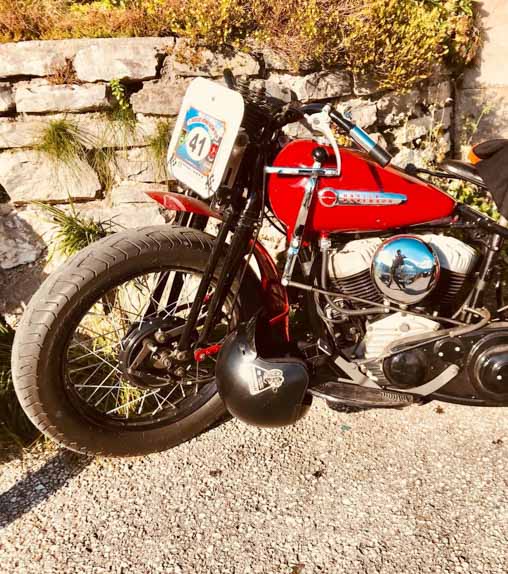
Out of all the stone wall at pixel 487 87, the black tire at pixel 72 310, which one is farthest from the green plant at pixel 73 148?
the stone wall at pixel 487 87

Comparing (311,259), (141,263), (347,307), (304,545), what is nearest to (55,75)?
(141,263)

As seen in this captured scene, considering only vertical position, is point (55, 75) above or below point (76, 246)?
above

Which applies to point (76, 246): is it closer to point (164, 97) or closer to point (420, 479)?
point (164, 97)

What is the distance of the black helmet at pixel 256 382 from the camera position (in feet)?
7.14

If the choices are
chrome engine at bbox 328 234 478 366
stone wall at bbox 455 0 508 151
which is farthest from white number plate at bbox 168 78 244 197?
stone wall at bbox 455 0 508 151

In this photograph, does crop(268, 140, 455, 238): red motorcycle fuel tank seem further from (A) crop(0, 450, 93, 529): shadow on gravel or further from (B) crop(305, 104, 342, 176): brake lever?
(A) crop(0, 450, 93, 529): shadow on gravel

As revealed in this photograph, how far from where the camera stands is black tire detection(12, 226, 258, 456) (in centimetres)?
212

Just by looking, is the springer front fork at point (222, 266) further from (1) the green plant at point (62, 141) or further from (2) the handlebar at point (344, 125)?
(1) the green plant at point (62, 141)

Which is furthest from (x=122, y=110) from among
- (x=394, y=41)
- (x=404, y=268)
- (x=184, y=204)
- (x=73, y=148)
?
(x=404, y=268)

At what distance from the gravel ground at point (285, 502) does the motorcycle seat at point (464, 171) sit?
3.77 feet

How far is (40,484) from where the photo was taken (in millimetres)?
2426

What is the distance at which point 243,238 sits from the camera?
2199 millimetres

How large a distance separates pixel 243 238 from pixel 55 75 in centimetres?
133

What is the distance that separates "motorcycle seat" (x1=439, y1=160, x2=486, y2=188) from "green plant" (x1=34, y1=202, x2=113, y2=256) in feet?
5.57
